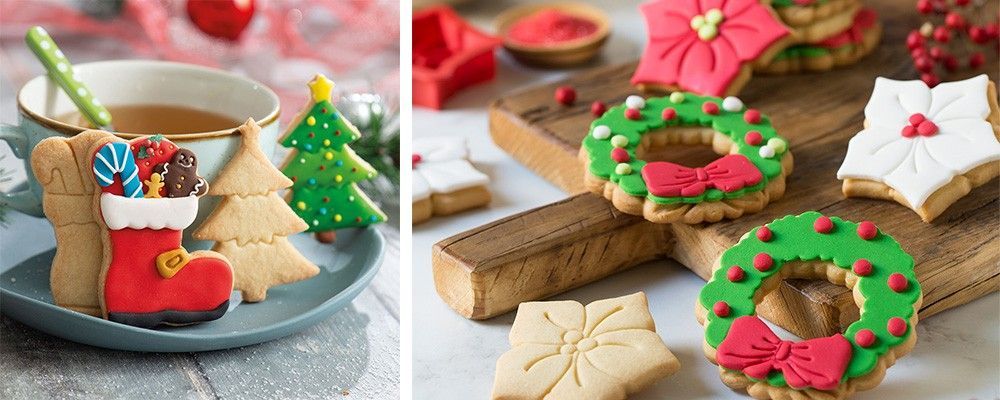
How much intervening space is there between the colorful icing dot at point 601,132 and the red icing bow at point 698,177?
0.31 feet

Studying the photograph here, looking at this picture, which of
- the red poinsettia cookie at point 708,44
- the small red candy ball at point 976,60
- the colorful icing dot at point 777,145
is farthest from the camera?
the small red candy ball at point 976,60

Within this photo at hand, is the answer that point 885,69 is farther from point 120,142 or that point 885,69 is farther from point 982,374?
point 120,142

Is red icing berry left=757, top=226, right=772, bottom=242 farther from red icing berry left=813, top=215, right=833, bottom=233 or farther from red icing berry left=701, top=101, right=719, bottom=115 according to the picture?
red icing berry left=701, top=101, right=719, bottom=115

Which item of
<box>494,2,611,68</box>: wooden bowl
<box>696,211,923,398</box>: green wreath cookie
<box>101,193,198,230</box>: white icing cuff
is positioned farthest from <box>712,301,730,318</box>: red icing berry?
<box>494,2,611,68</box>: wooden bowl

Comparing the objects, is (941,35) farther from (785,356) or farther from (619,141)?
(785,356)

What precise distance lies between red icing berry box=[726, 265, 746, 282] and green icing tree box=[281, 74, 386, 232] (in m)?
0.37

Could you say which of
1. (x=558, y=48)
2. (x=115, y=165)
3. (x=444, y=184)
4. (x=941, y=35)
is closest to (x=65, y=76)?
(x=115, y=165)

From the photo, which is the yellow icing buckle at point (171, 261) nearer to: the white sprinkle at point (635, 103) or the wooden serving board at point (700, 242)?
the wooden serving board at point (700, 242)

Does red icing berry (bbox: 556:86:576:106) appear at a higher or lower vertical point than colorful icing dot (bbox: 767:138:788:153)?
lower

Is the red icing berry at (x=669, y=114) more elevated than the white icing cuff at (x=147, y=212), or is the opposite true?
the white icing cuff at (x=147, y=212)

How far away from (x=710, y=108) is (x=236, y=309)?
59 centimetres

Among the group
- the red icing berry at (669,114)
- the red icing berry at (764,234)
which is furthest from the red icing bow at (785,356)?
the red icing berry at (669,114)

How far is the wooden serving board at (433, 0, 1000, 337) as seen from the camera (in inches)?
44.8

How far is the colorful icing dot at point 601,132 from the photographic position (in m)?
1.32
